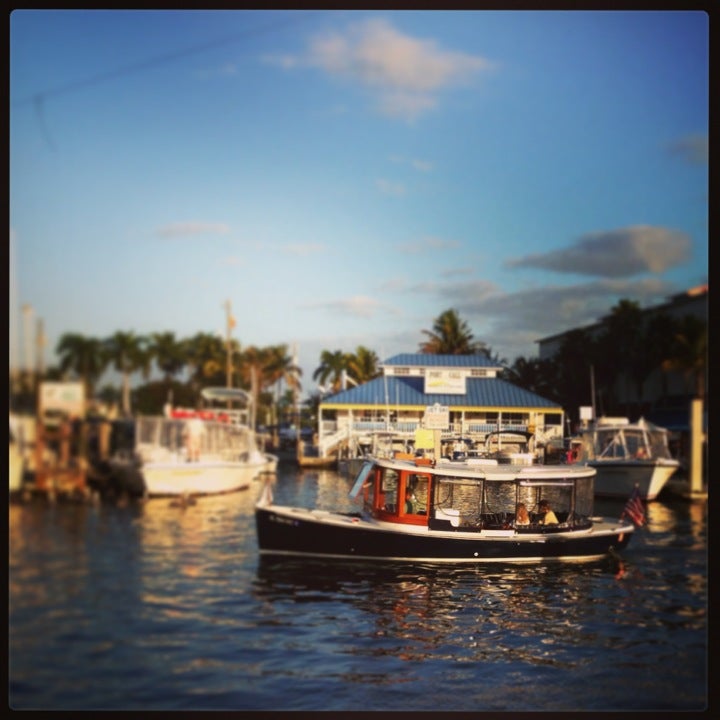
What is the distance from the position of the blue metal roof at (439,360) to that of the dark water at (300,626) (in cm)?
69

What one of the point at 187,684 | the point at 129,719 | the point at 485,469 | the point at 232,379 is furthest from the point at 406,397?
the point at 129,719

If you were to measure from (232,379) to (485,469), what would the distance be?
4.26 ft

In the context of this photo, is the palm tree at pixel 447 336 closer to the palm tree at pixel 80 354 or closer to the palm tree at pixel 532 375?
the palm tree at pixel 532 375

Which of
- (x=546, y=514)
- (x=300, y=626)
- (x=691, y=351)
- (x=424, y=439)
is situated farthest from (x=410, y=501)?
(x=691, y=351)

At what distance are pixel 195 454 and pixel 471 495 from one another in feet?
4.50

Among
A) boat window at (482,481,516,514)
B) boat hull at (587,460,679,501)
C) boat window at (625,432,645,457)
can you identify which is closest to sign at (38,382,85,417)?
boat window at (482,481,516,514)

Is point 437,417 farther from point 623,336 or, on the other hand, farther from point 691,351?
point 691,351

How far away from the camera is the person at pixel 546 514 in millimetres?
4137

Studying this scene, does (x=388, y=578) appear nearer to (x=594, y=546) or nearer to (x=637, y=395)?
(x=594, y=546)

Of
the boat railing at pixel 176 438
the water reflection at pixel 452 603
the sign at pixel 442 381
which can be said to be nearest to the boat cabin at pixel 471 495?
the water reflection at pixel 452 603

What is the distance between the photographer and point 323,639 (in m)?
3.76

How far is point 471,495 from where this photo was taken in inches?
161

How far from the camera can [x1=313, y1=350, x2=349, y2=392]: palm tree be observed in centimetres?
395

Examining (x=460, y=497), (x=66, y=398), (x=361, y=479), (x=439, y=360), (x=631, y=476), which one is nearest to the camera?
(x=66, y=398)
